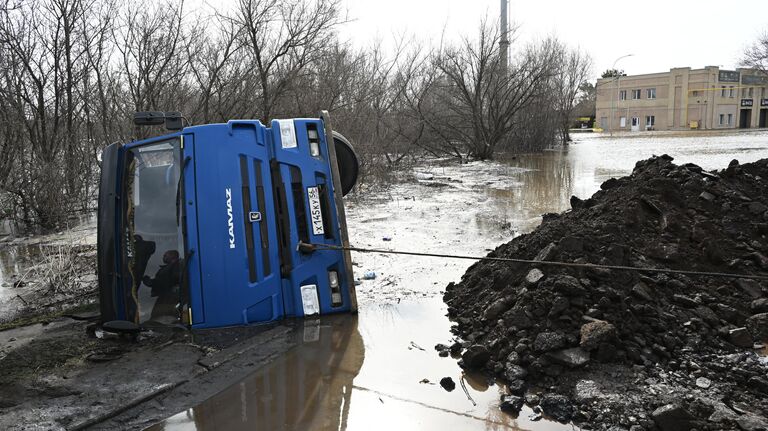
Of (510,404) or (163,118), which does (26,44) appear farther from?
(510,404)

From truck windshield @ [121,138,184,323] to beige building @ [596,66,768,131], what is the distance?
70922mm

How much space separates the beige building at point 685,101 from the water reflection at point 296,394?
7069 cm

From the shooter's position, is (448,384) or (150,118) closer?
(448,384)

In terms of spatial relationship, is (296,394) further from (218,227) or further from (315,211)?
(315,211)

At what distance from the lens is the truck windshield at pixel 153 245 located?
4.63m

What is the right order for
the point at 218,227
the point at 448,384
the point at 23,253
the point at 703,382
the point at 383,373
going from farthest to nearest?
the point at 23,253, the point at 218,227, the point at 383,373, the point at 448,384, the point at 703,382

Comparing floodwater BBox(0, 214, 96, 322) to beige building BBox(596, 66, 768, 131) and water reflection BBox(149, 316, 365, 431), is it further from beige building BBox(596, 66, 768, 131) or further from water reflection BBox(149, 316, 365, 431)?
beige building BBox(596, 66, 768, 131)

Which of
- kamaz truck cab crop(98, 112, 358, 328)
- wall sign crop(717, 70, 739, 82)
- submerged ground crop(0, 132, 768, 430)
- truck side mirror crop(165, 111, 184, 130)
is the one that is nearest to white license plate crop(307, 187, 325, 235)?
kamaz truck cab crop(98, 112, 358, 328)

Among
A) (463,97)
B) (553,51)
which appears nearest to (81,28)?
(463,97)

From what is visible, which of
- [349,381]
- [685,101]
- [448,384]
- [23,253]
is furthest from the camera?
→ [685,101]

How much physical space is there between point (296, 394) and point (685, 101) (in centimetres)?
7714

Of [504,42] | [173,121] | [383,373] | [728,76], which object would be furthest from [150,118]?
[728,76]

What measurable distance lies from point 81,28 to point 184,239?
1026 centimetres

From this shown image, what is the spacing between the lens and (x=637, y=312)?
4316 mm
